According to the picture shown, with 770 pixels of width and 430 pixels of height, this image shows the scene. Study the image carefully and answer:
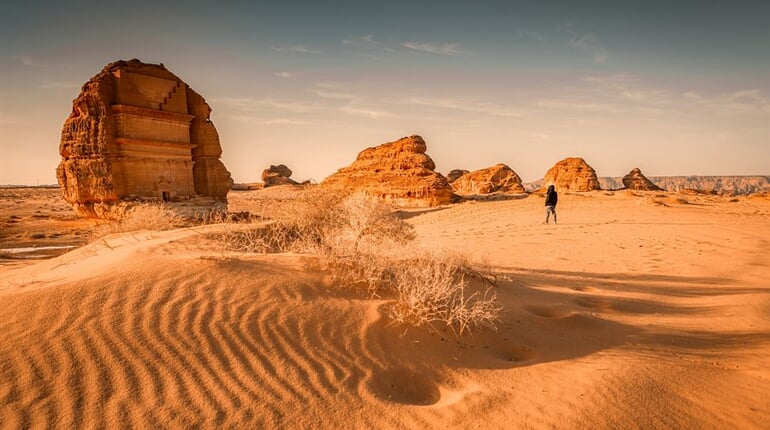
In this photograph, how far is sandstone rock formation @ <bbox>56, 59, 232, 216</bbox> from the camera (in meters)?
11.5

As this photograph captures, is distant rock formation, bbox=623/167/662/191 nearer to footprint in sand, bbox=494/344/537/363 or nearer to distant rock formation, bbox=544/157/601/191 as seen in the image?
distant rock formation, bbox=544/157/601/191

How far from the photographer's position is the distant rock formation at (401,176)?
2384cm

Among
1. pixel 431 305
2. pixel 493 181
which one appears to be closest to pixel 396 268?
pixel 431 305

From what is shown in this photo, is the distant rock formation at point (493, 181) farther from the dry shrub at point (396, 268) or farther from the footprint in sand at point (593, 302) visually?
the footprint in sand at point (593, 302)

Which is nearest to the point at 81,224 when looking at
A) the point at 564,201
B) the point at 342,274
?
the point at 342,274

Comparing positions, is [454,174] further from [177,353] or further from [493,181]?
[177,353]

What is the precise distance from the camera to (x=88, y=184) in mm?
11789

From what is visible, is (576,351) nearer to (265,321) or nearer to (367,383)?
(367,383)

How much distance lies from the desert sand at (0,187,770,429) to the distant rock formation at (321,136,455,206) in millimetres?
19401

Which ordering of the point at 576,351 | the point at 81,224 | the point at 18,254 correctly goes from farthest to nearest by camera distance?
the point at 81,224 → the point at 18,254 → the point at 576,351

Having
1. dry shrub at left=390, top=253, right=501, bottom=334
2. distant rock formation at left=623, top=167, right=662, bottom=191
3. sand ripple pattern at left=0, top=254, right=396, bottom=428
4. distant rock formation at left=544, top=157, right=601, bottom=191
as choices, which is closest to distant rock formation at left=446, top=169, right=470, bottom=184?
distant rock formation at left=544, top=157, right=601, bottom=191

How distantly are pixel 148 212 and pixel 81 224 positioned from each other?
5304 millimetres

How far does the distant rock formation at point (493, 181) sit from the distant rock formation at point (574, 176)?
3.39 metres

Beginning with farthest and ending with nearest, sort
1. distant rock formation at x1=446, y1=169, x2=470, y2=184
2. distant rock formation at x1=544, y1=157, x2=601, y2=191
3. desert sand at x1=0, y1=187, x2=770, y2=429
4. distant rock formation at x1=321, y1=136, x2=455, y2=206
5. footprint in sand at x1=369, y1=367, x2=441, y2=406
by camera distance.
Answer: distant rock formation at x1=446, y1=169, x2=470, y2=184, distant rock formation at x1=544, y1=157, x2=601, y2=191, distant rock formation at x1=321, y1=136, x2=455, y2=206, footprint in sand at x1=369, y1=367, x2=441, y2=406, desert sand at x1=0, y1=187, x2=770, y2=429
